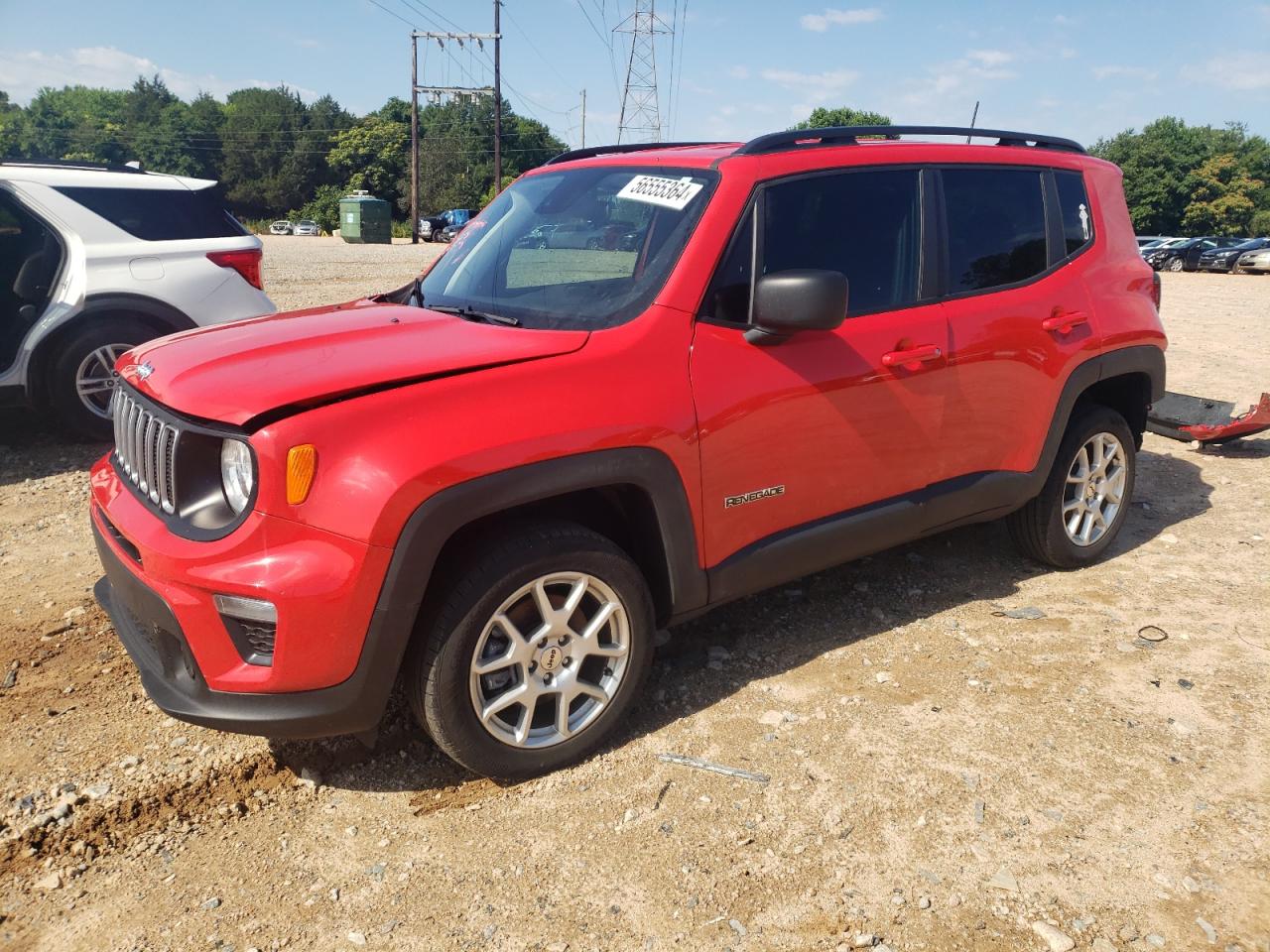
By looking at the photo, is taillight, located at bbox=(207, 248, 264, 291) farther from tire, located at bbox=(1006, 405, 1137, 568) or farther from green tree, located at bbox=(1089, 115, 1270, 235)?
green tree, located at bbox=(1089, 115, 1270, 235)

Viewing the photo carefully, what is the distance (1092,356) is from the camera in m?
4.18

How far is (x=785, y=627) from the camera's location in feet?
13.0

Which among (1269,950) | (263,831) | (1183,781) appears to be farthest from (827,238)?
(263,831)

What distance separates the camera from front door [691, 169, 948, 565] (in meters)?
3.01

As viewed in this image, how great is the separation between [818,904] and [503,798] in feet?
3.26

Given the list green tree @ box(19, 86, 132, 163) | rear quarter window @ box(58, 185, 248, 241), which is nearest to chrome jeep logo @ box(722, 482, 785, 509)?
rear quarter window @ box(58, 185, 248, 241)

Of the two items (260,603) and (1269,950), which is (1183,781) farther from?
(260,603)

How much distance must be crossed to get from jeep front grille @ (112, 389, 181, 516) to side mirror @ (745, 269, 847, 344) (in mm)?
1763

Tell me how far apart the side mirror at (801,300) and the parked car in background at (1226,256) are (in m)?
34.4

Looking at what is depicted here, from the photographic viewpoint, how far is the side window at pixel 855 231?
126 inches

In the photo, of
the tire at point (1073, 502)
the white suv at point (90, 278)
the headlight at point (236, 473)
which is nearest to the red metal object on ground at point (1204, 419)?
the tire at point (1073, 502)

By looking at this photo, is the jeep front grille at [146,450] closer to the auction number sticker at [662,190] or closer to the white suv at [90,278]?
the auction number sticker at [662,190]

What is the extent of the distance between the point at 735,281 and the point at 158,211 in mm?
5078

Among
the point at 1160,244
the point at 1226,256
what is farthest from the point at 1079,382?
the point at 1160,244
